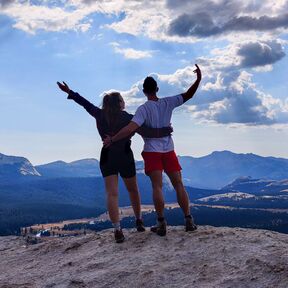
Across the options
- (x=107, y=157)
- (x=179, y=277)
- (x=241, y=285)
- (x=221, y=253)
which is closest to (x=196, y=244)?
(x=221, y=253)

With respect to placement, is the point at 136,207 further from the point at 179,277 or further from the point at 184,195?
the point at 179,277

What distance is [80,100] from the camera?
11.8 metres

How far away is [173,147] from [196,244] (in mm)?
2632

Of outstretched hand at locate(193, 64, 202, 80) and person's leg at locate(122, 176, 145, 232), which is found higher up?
outstretched hand at locate(193, 64, 202, 80)

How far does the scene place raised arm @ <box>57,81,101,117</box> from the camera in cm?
1173

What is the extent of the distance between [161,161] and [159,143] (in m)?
0.50

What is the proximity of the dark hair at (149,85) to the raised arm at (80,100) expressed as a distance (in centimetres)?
146

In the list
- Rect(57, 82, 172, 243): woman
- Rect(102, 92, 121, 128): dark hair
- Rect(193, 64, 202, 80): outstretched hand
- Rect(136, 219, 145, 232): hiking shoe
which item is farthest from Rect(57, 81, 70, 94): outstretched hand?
Rect(136, 219, 145, 232): hiking shoe

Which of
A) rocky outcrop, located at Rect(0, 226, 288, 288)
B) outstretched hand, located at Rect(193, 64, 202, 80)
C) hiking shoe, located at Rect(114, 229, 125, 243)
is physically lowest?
rocky outcrop, located at Rect(0, 226, 288, 288)

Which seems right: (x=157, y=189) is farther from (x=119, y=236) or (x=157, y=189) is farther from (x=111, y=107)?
(x=111, y=107)

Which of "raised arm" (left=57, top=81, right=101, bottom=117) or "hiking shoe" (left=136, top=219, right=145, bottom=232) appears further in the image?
"hiking shoe" (left=136, top=219, right=145, bottom=232)

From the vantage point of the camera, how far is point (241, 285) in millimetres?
8125

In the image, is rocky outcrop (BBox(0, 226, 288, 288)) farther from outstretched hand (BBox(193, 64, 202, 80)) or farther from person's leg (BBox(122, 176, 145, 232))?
outstretched hand (BBox(193, 64, 202, 80))

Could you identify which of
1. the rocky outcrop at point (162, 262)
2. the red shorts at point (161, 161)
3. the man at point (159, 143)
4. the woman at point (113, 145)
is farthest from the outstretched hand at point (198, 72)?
the rocky outcrop at point (162, 262)
